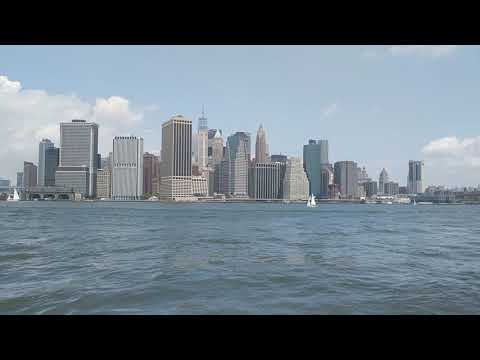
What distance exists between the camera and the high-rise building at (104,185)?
568 ft

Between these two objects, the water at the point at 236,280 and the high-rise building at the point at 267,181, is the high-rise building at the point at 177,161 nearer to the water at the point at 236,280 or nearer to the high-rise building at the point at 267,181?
the high-rise building at the point at 267,181

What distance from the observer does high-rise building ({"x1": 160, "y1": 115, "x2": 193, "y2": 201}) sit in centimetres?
16400

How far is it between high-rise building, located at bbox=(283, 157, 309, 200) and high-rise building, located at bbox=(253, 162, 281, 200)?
514 cm

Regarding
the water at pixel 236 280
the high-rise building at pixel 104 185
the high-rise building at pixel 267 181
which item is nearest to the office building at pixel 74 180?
the high-rise building at pixel 104 185

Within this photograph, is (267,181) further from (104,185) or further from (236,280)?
(236,280)

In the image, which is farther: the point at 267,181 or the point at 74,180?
the point at 267,181

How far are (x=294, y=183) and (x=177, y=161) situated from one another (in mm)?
58670

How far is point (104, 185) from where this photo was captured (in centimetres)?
17388

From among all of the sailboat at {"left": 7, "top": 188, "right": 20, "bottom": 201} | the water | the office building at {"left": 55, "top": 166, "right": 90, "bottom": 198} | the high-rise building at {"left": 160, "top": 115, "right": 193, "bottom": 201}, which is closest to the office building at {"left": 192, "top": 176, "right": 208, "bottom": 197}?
the high-rise building at {"left": 160, "top": 115, "right": 193, "bottom": 201}

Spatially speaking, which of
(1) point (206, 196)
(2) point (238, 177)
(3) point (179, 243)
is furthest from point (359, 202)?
(3) point (179, 243)

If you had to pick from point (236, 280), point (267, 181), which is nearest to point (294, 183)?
point (267, 181)

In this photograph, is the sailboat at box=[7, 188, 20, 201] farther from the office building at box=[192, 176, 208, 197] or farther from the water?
the water
